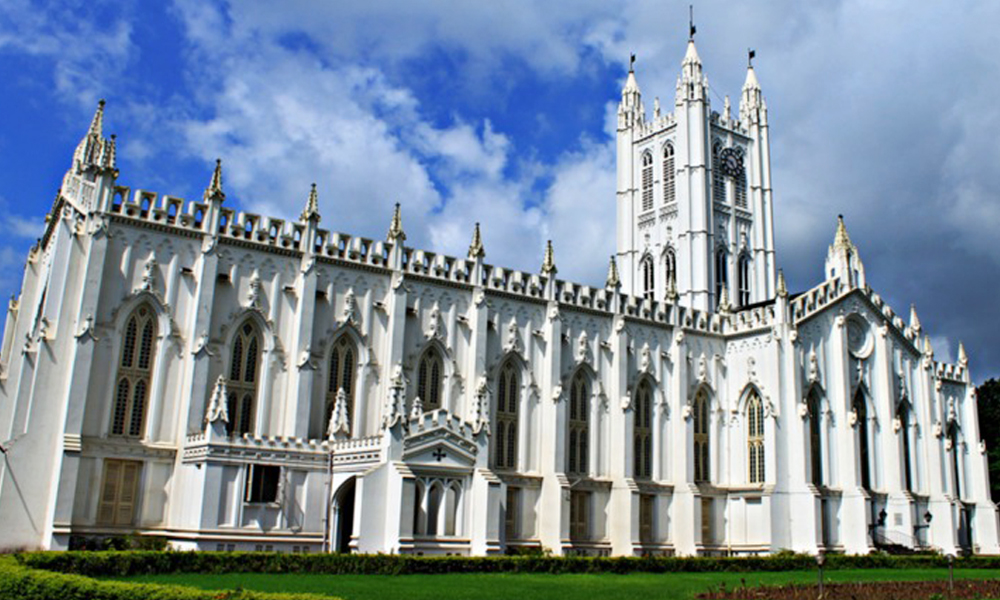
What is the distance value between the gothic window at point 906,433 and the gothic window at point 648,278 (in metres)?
23.5

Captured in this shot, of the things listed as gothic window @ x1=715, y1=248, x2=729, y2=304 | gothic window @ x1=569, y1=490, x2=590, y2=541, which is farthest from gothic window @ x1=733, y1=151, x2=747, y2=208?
gothic window @ x1=569, y1=490, x2=590, y2=541

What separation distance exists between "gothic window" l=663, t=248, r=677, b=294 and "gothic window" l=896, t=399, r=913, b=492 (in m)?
22.0

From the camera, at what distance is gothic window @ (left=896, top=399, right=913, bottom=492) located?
65000 mm

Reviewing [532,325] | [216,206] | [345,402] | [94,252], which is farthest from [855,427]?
[94,252]

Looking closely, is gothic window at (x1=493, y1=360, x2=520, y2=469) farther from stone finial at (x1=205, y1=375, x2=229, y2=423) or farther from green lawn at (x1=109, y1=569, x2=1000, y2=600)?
stone finial at (x1=205, y1=375, x2=229, y2=423)

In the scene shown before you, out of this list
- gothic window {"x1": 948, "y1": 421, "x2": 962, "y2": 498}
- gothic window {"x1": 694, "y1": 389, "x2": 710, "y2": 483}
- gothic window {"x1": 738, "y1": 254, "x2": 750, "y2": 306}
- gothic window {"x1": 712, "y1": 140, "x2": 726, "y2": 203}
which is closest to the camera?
gothic window {"x1": 694, "y1": 389, "x2": 710, "y2": 483}

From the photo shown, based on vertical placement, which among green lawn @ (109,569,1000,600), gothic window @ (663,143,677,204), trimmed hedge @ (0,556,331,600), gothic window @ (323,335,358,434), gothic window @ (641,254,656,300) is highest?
gothic window @ (663,143,677,204)

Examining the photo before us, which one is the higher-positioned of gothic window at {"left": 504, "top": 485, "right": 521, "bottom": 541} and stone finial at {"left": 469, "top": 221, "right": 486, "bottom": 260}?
stone finial at {"left": 469, "top": 221, "right": 486, "bottom": 260}

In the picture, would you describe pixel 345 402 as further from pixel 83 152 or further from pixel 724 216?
pixel 724 216

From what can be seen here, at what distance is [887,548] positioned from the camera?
5834 centimetres

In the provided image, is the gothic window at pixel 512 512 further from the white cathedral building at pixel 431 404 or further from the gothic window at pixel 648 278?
the gothic window at pixel 648 278

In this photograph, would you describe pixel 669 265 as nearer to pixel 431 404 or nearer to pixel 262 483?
pixel 431 404

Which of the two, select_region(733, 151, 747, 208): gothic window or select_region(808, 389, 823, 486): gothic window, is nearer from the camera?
select_region(808, 389, 823, 486): gothic window

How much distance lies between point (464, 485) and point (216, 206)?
17.5 m
